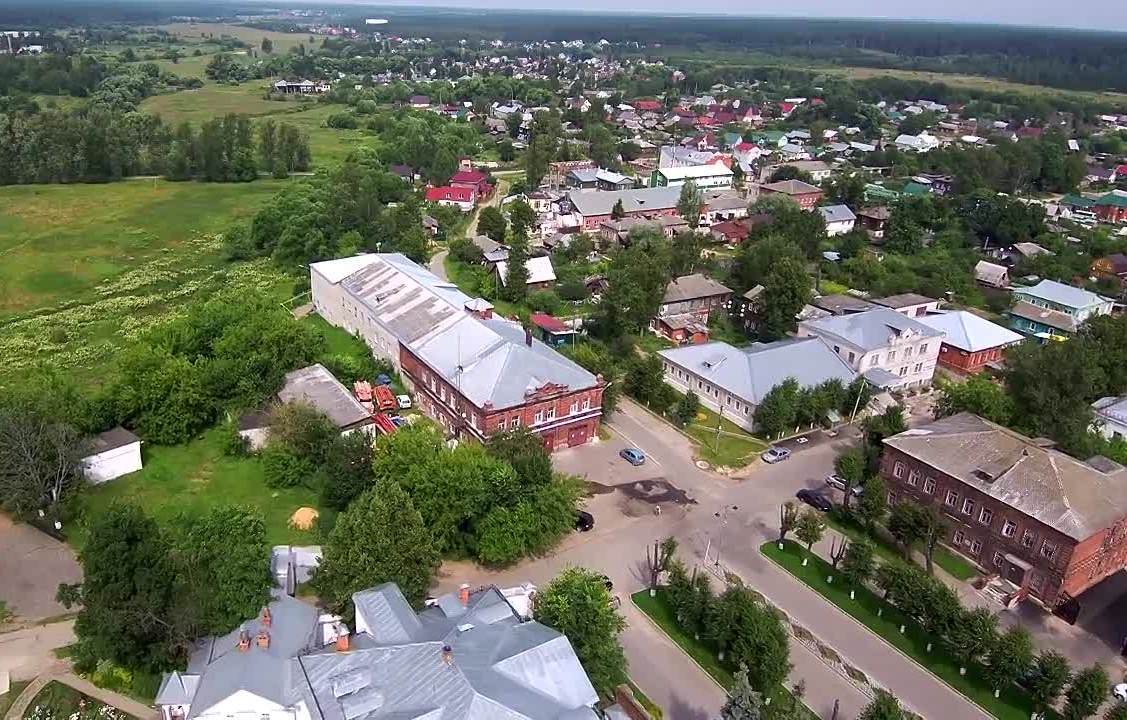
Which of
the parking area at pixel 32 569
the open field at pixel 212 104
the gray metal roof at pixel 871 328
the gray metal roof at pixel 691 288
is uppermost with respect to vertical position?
the gray metal roof at pixel 871 328

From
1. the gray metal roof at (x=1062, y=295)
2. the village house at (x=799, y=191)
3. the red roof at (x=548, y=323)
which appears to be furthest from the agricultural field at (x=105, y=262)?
the gray metal roof at (x=1062, y=295)

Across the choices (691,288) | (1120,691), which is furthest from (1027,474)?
(691,288)

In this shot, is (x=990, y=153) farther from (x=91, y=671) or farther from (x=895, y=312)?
(x=91, y=671)

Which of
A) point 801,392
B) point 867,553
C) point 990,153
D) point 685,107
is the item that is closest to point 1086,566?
point 867,553

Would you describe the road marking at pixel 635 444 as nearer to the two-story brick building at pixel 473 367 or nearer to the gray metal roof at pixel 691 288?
the two-story brick building at pixel 473 367

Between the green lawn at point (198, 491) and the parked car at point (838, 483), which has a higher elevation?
the parked car at point (838, 483)

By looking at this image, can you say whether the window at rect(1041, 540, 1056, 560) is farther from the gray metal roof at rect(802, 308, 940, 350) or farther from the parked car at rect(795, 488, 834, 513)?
the gray metal roof at rect(802, 308, 940, 350)

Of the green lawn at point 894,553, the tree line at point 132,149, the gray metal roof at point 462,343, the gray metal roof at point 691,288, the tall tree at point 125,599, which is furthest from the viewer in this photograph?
the tree line at point 132,149
